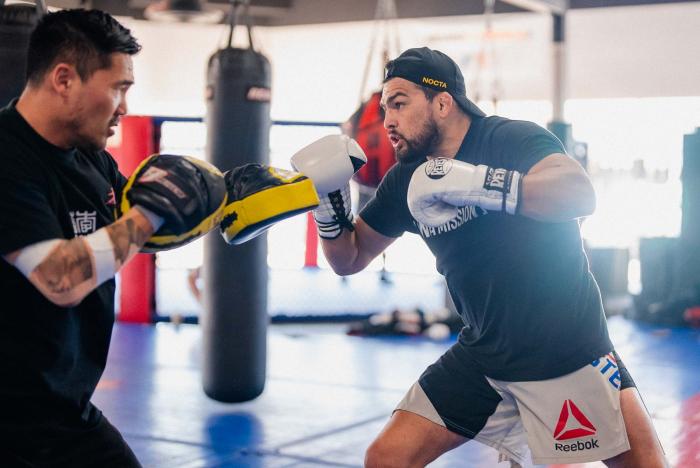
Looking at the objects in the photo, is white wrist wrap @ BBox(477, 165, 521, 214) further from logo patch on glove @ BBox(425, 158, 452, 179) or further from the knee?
the knee

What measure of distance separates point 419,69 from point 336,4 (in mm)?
7579

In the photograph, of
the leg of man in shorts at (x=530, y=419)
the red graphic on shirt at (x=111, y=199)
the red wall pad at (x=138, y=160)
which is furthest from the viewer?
the red wall pad at (x=138, y=160)

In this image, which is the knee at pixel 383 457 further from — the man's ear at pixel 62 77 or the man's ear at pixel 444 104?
the man's ear at pixel 62 77

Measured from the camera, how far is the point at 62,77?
5.49 ft

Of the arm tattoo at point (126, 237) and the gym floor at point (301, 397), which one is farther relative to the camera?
the gym floor at point (301, 397)

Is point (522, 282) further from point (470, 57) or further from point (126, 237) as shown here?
point (470, 57)

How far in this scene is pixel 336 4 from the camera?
31.8 ft

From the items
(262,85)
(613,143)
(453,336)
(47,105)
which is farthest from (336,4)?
(47,105)

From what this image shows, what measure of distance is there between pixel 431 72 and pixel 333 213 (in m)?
0.48

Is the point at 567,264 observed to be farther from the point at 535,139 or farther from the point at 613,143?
the point at 613,143

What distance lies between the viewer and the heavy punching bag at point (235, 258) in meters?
→ 4.14

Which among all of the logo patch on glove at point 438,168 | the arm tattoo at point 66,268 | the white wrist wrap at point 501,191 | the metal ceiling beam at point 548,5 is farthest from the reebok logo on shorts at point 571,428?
the metal ceiling beam at point 548,5

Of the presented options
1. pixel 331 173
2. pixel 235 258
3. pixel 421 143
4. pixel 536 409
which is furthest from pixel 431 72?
pixel 235 258

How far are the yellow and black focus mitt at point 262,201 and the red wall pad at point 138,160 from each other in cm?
502
